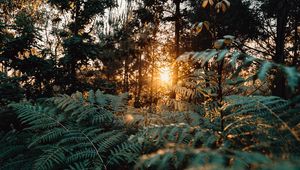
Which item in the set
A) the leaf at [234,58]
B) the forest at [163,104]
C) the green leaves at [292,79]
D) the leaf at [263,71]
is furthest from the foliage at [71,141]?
the green leaves at [292,79]

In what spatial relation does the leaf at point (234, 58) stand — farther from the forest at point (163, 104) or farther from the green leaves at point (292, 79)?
the green leaves at point (292, 79)

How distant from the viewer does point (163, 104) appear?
3.02 meters

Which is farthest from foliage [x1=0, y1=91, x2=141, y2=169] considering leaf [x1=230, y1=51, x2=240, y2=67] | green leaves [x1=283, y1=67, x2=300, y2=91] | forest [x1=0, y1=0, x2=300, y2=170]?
green leaves [x1=283, y1=67, x2=300, y2=91]

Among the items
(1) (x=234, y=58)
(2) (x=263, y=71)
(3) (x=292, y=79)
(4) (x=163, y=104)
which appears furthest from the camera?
(4) (x=163, y=104)

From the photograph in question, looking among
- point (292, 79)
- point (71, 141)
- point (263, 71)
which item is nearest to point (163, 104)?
point (71, 141)

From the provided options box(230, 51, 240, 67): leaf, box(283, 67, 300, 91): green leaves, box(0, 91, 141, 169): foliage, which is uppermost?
box(230, 51, 240, 67): leaf

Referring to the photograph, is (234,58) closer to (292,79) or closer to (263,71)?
(263,71)

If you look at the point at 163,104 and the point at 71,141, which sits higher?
the point at 163,104

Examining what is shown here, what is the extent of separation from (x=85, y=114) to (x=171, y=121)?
0.93 metres

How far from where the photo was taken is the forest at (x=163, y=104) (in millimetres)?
1290

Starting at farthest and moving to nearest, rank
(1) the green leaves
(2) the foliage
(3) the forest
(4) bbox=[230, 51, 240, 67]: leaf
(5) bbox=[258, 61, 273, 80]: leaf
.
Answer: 1. (2) the foliage
2. (4) bbox=[230, 51, 240, 67]: leaf
3. (3) the forest
4. (5) bbox=[258, 61, 273, 80]: leaf
5. (1) the green leaves

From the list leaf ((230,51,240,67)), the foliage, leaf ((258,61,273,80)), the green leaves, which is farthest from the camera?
the foliage

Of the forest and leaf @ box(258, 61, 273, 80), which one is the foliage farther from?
leaf @ box(258, 61, 273, 80)

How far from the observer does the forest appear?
1.29 metres
